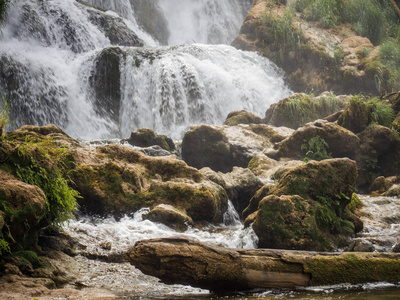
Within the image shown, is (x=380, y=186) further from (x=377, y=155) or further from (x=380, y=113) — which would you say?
(x=380, y=113)

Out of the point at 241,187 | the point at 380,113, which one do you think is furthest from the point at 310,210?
the point at 380,113

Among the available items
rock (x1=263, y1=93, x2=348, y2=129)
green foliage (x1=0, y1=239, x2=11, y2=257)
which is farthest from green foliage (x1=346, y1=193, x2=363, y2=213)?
rock (x1=263, y1=93, x2=348, y2=129)

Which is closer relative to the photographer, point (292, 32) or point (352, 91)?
point (352, 91)

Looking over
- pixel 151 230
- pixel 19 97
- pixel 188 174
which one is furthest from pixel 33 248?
pixel 19 97

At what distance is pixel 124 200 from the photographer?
6762 millimetres

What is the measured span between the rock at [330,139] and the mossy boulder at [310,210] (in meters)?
4.55

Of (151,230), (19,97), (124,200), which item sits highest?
(19,97)

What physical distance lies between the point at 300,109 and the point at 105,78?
8699mm

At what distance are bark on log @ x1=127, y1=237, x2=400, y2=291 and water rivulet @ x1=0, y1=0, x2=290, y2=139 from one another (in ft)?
38.5

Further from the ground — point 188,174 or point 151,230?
point 188,174

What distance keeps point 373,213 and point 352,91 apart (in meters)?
13.8

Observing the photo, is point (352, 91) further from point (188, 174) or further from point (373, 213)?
point (188, 174)

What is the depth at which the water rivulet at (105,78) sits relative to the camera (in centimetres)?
1463

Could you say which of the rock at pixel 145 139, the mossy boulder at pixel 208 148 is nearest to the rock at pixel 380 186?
the mossy boulder at pixel 208 148
